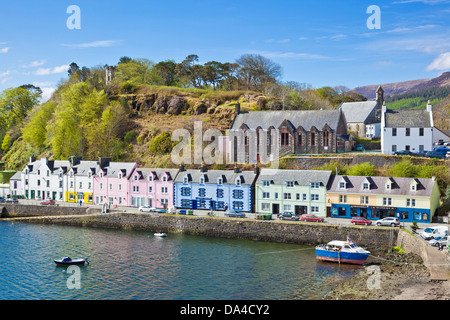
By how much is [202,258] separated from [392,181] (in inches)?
851

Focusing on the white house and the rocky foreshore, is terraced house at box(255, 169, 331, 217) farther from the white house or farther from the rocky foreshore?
the white house

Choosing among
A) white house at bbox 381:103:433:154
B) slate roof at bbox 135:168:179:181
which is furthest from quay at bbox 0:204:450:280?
white house at bbox 381:103:433:154

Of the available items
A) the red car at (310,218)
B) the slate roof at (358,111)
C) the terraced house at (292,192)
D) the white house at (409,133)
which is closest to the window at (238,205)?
the terraced house at (292,192)

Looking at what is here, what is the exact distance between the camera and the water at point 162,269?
105 ft

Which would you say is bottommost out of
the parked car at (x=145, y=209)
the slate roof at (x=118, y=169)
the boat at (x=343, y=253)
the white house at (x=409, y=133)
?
the boat at (x=343, y=253)

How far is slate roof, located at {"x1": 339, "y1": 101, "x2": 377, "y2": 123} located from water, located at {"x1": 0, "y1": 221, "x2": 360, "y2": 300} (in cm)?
3961

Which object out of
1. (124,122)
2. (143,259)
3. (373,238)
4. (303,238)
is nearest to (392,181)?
(373,238)

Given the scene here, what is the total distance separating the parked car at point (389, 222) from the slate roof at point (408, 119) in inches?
771

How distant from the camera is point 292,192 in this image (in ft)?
167

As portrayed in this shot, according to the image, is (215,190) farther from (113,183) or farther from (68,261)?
(68,261)

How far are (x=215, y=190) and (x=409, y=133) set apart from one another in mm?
26518

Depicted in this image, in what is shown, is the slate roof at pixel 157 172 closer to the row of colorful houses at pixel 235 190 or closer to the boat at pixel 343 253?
the row of colorful houses at pixel 235 190

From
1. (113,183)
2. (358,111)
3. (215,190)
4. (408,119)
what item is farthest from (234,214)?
(358,111)

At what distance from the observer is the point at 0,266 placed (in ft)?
129
